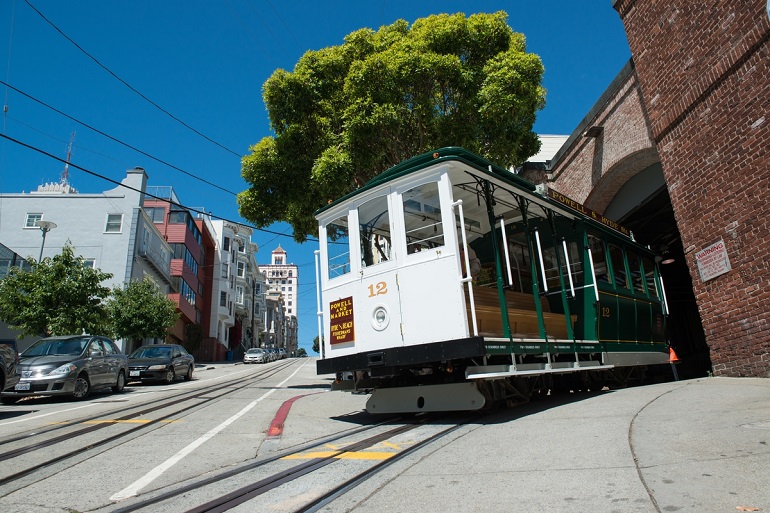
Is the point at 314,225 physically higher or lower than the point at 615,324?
higher

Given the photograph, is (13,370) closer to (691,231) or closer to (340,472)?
(340,472)

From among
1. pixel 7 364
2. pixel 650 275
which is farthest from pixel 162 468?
pixel 650 275

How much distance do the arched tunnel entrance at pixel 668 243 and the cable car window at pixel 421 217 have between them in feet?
30.6

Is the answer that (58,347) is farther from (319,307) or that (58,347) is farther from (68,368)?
(319,307)

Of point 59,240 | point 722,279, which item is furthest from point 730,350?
point 59,240

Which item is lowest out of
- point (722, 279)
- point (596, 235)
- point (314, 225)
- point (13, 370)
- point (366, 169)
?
point (13, 370)

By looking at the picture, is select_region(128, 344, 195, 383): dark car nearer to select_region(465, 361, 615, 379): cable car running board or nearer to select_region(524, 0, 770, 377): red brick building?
select_region(465, 361, 615, 379): cable car running board

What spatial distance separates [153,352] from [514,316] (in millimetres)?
15529

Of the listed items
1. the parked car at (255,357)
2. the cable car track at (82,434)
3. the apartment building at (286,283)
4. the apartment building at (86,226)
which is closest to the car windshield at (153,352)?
the cable car track at (82,434)

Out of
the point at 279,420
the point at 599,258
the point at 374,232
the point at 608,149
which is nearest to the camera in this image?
the point at 279,420

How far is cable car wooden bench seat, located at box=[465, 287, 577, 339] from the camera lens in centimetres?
674

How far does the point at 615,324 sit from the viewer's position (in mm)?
9516

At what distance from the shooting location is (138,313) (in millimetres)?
23984

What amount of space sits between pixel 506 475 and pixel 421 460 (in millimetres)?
897
